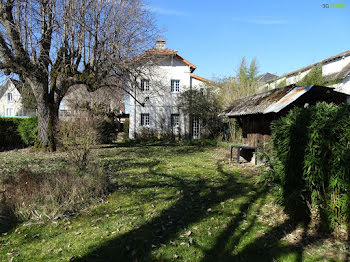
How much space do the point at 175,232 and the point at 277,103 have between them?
6.95 meters

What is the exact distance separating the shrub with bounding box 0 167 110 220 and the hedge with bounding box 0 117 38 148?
12750mm

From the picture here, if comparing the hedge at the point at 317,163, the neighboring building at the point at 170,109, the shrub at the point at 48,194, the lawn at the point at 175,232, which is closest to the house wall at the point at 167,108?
the neighboring building at the point at 170,109

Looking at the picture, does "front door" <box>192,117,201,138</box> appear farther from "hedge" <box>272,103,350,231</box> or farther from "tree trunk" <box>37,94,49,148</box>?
"hedge" <box>272,103,350,231</box>

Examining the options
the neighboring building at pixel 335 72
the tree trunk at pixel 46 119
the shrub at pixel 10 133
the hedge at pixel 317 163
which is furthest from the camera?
the neighboring building at pixel 335 72

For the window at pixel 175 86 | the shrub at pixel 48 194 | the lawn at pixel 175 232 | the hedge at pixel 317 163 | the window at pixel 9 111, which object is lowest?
the lawn at pixel 175 232

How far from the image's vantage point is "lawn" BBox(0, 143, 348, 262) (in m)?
3.62

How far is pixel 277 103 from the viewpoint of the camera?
9.38 metres

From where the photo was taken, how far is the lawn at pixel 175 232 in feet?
11.9

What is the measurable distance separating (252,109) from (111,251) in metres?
9.10

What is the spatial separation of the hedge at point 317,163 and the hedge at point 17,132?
1693cm

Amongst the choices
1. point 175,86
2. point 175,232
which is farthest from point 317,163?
point 175,86

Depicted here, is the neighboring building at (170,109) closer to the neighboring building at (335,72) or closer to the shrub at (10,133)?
the neighboring building at (335,72)

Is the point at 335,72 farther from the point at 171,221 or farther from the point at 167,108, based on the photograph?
the point at 171,221

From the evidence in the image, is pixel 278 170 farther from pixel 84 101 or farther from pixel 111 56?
pixel 84 101
